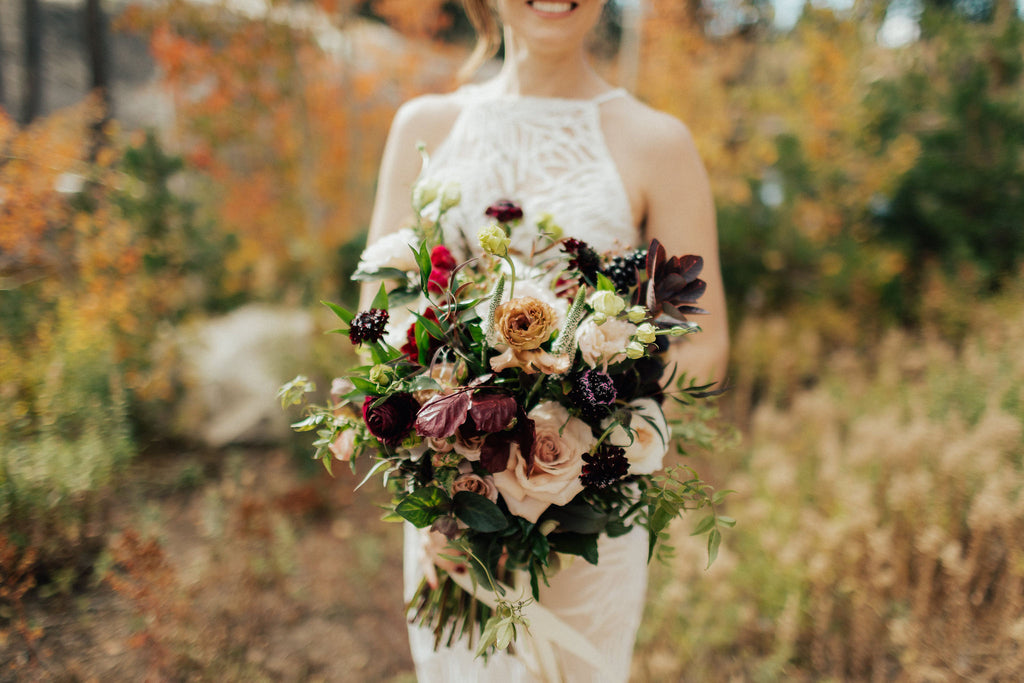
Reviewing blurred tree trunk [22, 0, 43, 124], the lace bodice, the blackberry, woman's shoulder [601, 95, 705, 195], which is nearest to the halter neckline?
the lace bodice

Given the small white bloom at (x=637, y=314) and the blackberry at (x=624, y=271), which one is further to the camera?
the blackberry at (x=624, y=271)

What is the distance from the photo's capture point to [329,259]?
5250 millimetres

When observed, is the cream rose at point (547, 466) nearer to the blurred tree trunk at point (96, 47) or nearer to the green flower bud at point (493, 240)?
the green flower bud at point (493, 240)

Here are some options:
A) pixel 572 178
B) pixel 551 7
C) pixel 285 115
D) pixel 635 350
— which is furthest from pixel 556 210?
pixel 285 115

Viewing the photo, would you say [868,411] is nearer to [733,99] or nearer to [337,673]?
[337,673]

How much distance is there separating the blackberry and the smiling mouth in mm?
804

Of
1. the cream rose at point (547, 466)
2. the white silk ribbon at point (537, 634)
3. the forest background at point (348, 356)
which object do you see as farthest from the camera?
the forest background at point (348, 356)

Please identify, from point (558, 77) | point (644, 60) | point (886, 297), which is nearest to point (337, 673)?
point (558, 77)

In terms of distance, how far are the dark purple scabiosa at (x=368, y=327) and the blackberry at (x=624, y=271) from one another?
42 centimetres

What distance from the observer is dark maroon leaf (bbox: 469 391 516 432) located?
3.04 ft

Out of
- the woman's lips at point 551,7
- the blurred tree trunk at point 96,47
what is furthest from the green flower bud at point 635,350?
the blurred tree trunk at point 96,47

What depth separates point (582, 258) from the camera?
109 centimetres

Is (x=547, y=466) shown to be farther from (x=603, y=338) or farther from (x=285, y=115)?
(x=285, y=115)

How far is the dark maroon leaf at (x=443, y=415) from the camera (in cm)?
91
